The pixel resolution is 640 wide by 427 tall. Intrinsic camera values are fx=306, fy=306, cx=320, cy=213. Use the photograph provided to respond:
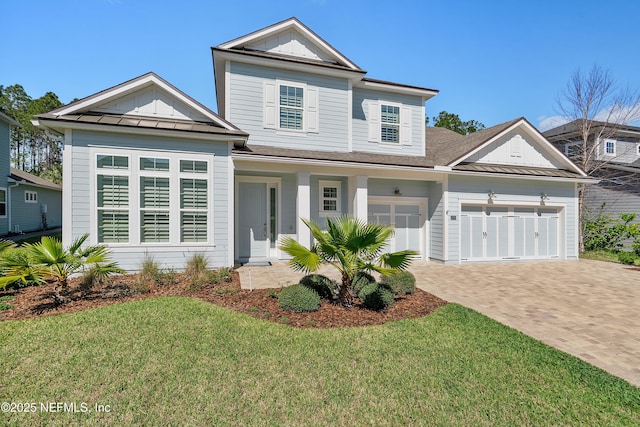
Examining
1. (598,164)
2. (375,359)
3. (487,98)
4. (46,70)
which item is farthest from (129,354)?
(598,164)

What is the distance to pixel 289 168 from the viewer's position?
34.6ft

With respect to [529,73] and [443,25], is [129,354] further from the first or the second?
[529,73]

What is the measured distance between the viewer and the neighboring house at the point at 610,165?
1712 centimetres

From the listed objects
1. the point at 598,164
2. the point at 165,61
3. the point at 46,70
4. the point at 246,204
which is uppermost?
the point at 165,61

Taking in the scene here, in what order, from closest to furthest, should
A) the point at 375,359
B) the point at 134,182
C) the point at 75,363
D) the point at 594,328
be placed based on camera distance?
the point at 75,363
the point at 375,359
the point at 594,328
the point at 134,182

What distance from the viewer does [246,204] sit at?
1127 cm

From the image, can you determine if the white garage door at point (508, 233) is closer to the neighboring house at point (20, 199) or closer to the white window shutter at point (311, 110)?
the white window shutter at point (311, 110)

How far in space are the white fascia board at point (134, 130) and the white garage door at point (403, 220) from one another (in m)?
6.23

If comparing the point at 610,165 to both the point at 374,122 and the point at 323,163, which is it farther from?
the point at 323,163

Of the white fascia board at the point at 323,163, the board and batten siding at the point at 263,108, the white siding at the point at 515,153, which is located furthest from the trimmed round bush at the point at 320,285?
the white siding at the point at 515,153

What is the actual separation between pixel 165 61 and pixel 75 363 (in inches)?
459

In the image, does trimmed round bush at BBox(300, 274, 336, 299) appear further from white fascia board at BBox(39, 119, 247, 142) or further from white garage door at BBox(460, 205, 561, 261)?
white garage door at BBox(460, 205, 561, 261)

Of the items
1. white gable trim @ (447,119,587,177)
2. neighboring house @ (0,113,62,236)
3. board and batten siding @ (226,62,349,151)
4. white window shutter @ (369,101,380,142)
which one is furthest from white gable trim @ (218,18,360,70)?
neighboring house @ (0,113,62,236)

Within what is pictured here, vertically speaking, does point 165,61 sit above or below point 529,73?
below
